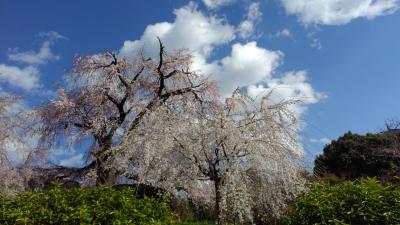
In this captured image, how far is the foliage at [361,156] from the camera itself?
77.0ft

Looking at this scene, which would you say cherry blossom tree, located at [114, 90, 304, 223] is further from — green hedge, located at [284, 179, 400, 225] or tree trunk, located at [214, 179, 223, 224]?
green hedge, located at [284, 179, 400, 225]

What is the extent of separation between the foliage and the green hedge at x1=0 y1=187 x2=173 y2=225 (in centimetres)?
1628

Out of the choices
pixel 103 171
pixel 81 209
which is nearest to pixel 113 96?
pixel 103 171

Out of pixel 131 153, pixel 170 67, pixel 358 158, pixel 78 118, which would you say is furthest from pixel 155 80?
pixel 358 158

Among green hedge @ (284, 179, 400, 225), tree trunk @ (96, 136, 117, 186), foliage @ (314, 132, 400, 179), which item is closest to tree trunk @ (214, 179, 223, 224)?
green hedge @ (284, 179, 400, 225)

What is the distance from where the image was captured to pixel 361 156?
2477 cm

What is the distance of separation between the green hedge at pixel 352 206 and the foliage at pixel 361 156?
15.2 metres

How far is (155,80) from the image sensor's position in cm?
1988

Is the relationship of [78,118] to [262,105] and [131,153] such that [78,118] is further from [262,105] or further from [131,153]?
[262,105]

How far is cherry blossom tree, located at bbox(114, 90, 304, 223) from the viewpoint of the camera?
11.9 metres

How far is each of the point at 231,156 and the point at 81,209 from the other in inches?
217

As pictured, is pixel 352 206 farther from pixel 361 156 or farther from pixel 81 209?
pixel 361 156

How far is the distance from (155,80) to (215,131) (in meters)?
8.03

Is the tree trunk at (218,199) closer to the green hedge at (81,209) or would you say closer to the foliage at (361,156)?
the green hedge at (81,209)
